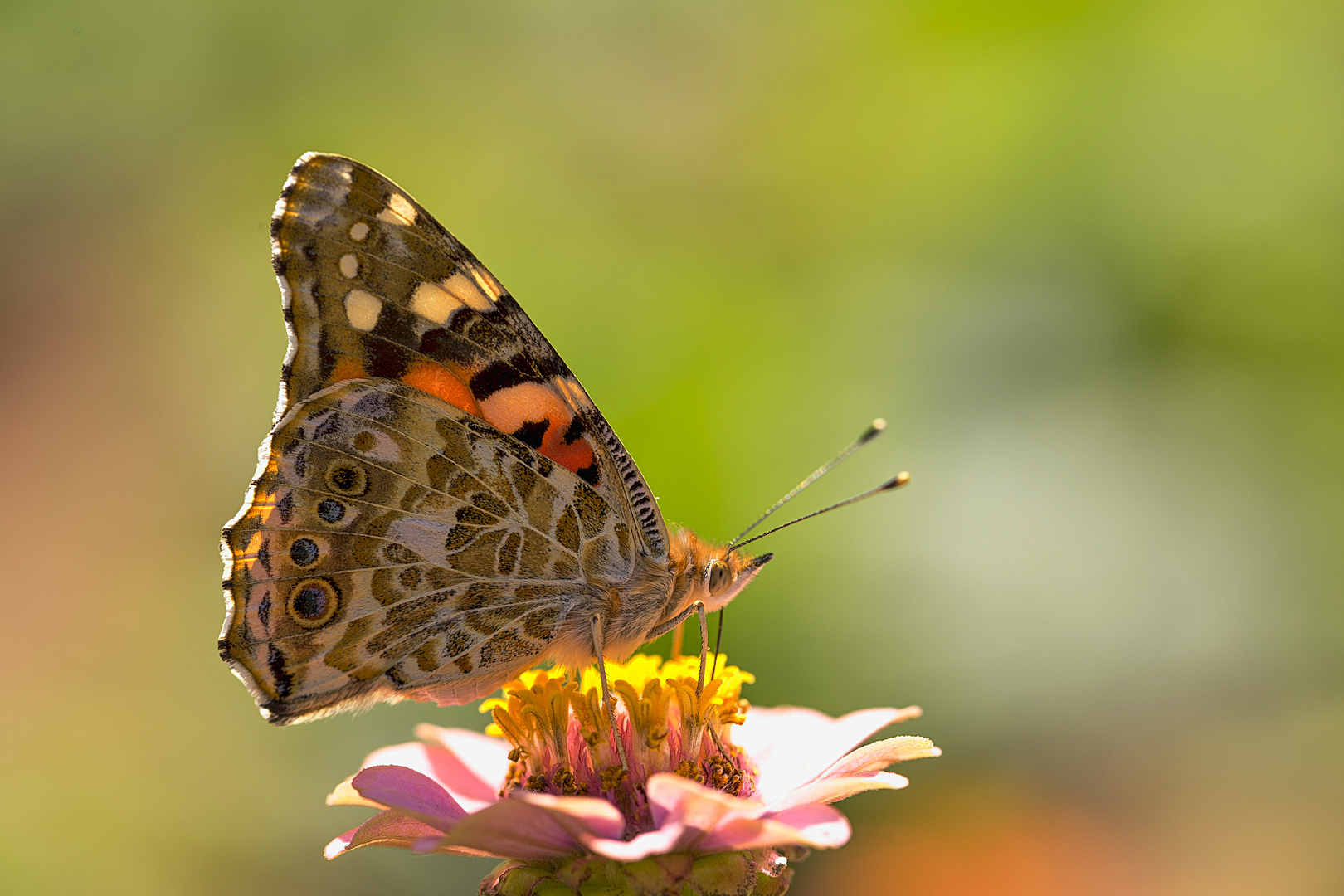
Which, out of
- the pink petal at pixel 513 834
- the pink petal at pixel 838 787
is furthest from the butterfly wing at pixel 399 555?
the pink petal at pixel 838 787

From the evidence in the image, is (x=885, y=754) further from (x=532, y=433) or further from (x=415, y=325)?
(x=415, y=325)

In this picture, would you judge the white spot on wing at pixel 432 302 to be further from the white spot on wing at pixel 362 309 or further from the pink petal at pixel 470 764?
the pink petal at pixel 470 764

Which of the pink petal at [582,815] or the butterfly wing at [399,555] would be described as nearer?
the pink petal at [582,815]

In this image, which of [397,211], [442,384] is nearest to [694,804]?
[442,384]

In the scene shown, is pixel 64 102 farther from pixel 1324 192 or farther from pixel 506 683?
pixel 1324 192

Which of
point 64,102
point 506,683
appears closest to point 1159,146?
point 506,683

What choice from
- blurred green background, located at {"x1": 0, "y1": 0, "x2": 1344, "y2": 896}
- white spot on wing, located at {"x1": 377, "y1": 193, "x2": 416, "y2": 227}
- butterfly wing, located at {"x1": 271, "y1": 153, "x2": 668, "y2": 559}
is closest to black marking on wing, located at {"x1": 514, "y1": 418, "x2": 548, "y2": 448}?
butterfly wing, located at {"x1": 271, "y1": 153, "x2": 668, "y2": 559}

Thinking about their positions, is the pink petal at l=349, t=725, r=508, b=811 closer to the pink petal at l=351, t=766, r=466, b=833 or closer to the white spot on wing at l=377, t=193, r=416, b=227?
the pink petal at l=351, t=766, r=466, b=833
